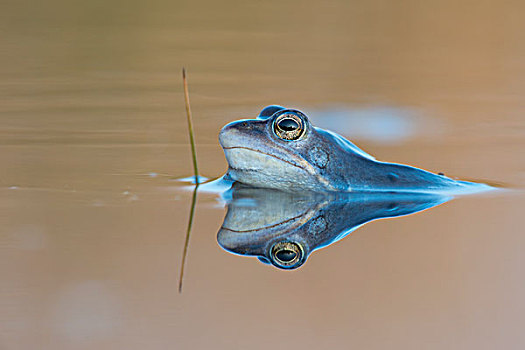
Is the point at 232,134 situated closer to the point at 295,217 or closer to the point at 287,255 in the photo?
the point at 295,217

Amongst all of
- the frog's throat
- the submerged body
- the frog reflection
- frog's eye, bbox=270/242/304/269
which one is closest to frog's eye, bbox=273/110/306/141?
the submerged body

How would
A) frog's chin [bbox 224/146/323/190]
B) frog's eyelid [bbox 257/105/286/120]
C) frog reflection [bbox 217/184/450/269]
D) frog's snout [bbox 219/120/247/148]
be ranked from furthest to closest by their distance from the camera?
1. frog's eyelid [bbox 257/105/286/120]
2. frog's chin [bbox 224/146/323/190]
3. frog's snout [bbox 219/120/247/148]
4. frog reflection [bbox 217/184/450/269]

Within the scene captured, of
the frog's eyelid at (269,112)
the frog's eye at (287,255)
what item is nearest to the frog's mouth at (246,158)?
the frog's eyelid at (269,112)

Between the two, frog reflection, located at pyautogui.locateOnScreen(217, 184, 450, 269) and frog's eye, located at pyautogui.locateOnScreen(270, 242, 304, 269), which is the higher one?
frog's eye, located at pyautogui.locateOnScreen(270, 242, 304, 269)

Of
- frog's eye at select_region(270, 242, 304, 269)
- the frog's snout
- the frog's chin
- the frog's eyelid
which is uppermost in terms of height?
the frog's eyelid

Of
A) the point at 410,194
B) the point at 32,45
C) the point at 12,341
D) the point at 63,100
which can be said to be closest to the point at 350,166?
the point at 410,194

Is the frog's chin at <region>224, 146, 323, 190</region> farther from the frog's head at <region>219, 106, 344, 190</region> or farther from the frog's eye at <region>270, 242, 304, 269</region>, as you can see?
the frog's eye at <region>270, 242, 304, 269</region>

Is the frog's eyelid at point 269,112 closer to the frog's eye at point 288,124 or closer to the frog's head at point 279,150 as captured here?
the frog's head at point 279,150

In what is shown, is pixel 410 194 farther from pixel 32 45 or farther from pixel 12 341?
pixel 32 45
